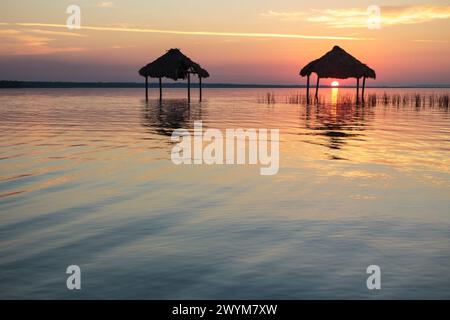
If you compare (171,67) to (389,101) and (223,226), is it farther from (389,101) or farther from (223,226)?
(223,226)

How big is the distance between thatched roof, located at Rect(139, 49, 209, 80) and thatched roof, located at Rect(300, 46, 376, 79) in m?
12.0

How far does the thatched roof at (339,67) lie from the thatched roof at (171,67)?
1198 centimetres

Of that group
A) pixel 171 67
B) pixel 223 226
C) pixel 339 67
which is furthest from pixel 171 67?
pixel 223 226

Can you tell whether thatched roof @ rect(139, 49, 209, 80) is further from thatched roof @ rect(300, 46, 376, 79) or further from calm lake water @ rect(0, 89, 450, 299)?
calm lake water @ rect(0, 89, 450, 299)

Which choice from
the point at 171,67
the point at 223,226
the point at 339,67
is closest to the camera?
the point at 223,226

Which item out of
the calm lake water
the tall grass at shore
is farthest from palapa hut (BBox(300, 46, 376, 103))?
the calm lake water

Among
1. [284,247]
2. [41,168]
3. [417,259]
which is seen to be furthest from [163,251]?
[41,168]

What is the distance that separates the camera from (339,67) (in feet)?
155

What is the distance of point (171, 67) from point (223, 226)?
43.4 metres

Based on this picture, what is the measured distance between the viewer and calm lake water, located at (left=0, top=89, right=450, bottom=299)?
16.5 ft

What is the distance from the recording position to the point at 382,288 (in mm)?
4918

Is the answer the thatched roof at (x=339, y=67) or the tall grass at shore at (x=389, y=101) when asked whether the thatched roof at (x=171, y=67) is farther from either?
the thatched roof at (x=339, y=67)
